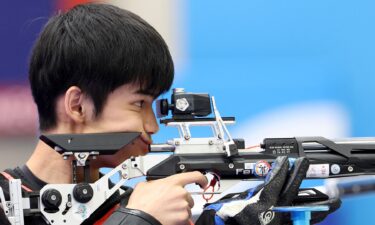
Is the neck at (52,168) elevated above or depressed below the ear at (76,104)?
below

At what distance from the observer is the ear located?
1.27m

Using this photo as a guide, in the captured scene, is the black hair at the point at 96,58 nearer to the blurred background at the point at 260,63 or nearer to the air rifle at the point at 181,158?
the air rifle at the point at 181,158

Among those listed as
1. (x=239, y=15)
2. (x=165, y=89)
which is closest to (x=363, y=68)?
(x=239, y=15)

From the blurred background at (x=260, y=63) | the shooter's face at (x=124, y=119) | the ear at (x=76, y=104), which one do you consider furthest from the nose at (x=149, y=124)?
the blurred background at (x=260, y=63)

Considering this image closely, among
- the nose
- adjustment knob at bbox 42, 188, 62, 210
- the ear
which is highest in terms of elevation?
the ear

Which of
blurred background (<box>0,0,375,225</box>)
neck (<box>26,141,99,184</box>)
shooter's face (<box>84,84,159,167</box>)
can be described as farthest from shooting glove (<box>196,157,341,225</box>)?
blurred background (<box>0,0,375,225</box>)

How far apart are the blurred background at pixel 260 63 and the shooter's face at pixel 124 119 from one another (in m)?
0.53

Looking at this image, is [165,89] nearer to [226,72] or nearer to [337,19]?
[226,72]

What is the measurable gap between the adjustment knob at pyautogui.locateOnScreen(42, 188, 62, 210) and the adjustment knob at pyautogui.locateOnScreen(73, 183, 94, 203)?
1.3 inches

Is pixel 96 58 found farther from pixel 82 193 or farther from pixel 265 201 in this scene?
pixel 265 201

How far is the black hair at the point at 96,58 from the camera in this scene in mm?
1259

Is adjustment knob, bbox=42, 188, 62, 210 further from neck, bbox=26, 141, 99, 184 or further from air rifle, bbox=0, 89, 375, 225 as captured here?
neck, bbox=26, 141, 99, 184

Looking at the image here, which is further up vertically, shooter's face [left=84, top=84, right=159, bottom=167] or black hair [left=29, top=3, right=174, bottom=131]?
black hair [left=29, top=3, right=174, bottom=131]

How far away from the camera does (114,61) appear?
4.13ft
